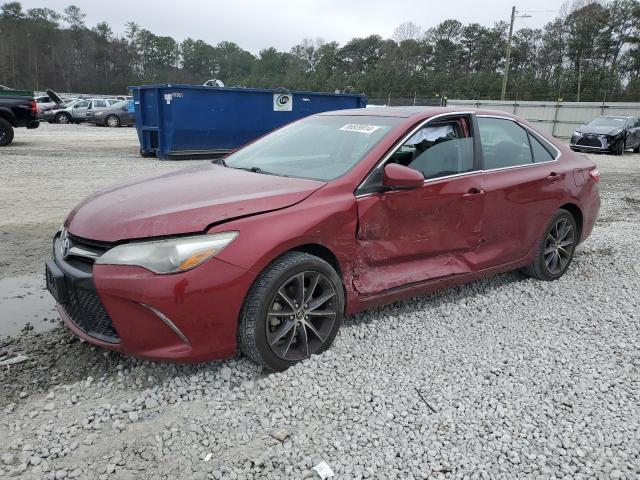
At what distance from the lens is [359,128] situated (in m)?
3.86

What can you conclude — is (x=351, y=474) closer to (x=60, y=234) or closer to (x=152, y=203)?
(x=152, y=203)

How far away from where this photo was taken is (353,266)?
331 centimetres

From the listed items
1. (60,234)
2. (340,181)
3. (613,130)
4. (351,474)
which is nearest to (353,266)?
(340,181)

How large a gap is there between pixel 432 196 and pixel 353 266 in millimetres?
811

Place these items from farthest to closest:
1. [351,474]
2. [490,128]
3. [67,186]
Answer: [67,186]
[490,128]
[351,474]

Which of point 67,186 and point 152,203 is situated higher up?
point 152,203

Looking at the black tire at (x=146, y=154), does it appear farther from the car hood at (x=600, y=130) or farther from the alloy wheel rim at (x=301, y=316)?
the car hood at (x=600, y=130)

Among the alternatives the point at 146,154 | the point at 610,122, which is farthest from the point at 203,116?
the point at 610,122

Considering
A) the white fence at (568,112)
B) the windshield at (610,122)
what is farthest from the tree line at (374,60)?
the windshield at (610,122)

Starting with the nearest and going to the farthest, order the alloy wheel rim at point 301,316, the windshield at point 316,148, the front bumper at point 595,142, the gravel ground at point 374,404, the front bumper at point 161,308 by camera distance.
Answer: the gravel ground at point 374,404, the front bumper at point 161,308, the alloy wheel rim at point 301,316, the windshield at point 316,148, the front bumper at point 595,142

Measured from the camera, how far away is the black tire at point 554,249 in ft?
15.3

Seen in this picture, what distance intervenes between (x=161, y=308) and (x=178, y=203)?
0.62 meters

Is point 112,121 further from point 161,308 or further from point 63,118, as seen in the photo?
point 161,308

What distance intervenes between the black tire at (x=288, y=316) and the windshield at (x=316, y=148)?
663mm
